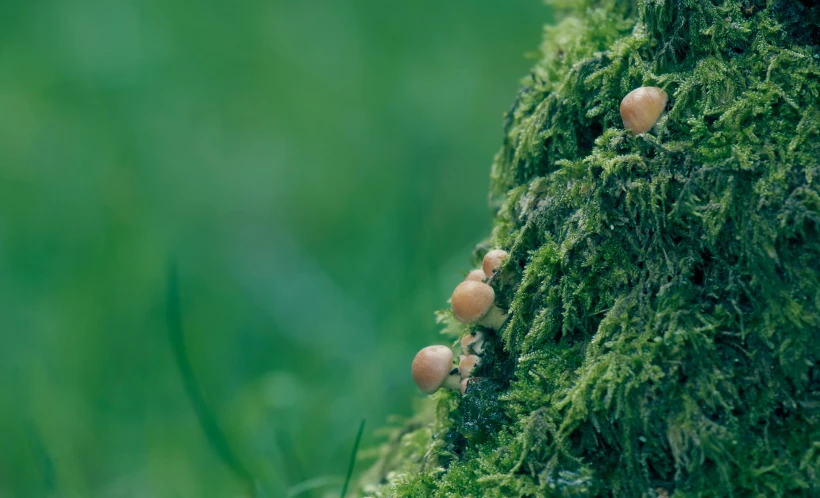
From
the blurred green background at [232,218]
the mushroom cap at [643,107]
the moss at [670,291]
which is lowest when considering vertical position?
the moss at [670,291]

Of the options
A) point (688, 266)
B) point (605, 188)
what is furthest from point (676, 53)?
point (688, 266)

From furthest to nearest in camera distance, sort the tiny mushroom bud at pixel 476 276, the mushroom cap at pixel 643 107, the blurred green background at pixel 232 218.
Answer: the blurred green background at pixel 232 218, the tiny mushroom bud at pixel 476 276, the mushroom cap at pixel 643 107

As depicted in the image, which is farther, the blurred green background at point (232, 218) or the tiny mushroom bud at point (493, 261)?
the blurred green background at point (232, 218)

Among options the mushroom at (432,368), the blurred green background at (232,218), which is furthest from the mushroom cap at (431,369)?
the blurred green background at (232,218)

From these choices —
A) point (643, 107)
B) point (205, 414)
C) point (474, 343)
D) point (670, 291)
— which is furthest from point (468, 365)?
point (205, 414)

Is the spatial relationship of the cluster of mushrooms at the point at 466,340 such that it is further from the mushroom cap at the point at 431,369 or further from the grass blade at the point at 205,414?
the grass blade at the point at 205,414

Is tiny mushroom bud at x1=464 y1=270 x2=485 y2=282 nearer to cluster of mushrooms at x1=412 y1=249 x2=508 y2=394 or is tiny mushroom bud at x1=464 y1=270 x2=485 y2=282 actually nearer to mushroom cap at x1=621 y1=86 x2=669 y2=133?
cluster of mushrooms at x1=412 y1=249 x2=508 y2=394

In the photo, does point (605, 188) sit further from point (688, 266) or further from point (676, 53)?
point (676, 53)

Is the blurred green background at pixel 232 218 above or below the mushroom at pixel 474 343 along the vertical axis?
above

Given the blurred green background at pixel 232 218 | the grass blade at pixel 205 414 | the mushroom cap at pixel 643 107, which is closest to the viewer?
the mushroom cap at pixel 643 107
